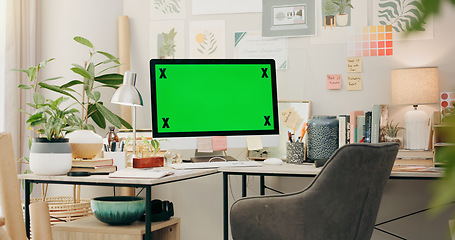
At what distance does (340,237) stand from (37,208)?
3.53 ft

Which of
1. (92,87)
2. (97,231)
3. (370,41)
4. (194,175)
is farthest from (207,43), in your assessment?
(97,231)

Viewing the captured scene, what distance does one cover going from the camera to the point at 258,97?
8.64ft

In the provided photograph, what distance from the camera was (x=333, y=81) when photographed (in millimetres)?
2883

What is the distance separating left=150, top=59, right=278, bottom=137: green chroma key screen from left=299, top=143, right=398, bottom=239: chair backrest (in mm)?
909

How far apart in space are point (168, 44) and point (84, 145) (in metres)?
1.22

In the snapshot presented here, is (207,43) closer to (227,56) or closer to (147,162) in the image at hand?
(227,56)

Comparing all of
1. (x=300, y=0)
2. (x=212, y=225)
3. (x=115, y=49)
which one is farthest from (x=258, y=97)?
(x=115, y=49)

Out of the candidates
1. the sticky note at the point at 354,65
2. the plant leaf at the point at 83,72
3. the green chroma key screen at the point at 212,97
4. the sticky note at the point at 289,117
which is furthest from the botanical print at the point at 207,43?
the sticky note at the point at 354,65

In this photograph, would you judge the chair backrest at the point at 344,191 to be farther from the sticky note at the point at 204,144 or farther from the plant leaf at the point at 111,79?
the plant leaf at the point at 111,79

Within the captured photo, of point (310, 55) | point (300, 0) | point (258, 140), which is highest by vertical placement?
point (300, 0)

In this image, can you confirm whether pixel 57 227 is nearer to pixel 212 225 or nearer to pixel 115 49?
pixel 212 225

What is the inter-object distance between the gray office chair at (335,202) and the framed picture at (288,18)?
4.31 feet

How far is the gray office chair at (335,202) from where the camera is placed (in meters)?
1.70

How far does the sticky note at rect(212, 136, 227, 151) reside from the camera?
2.54 m
